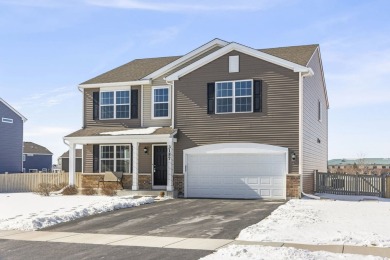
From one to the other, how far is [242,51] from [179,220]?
1067 centimetres

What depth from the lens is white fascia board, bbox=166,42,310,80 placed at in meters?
21.7

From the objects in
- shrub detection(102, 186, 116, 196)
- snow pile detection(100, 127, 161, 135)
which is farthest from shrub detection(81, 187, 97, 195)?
snow pile detection(100, 127, 161, 135)

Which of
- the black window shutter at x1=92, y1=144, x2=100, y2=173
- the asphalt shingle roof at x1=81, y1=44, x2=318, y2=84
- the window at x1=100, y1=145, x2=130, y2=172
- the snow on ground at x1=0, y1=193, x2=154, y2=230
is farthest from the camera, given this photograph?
the black window shutter at x1=92, y1=144, x2=100, y2=173

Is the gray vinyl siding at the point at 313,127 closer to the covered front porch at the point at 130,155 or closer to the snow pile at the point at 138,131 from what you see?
the covered front porch at the point at 130,155

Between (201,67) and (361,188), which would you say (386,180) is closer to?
(361,188)

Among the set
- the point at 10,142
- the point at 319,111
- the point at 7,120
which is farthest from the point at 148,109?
the point at 10,142

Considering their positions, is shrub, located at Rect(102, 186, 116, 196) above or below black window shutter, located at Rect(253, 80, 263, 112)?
below

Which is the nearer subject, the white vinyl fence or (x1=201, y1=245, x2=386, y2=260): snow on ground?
(x1=201, y1=245, x2=386, y2=260): snow on ground

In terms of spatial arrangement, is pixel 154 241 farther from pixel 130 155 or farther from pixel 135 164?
pixel 130 155

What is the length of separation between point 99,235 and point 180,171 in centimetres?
1144

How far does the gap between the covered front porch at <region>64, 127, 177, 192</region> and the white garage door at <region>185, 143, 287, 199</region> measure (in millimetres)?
1281

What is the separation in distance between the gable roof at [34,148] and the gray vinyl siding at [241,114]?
33859 millimetres

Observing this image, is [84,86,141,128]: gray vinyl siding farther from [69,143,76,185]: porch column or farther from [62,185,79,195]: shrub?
[62,185,79,195]: shrub

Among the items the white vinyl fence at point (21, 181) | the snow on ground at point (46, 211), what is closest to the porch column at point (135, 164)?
the snow on ground at point (46, 211)
